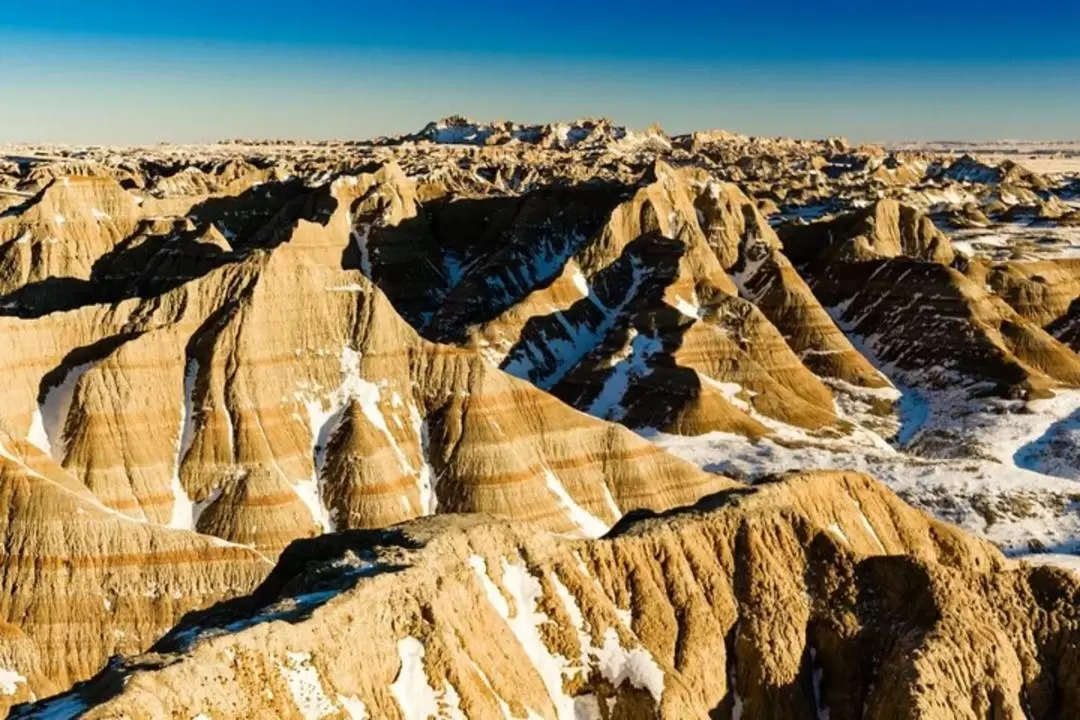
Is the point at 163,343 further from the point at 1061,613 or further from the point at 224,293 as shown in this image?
the point at 1061,613

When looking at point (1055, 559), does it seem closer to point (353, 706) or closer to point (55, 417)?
point (353, 706)

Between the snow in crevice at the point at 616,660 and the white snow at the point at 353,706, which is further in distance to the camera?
the snow in crevice at the point at 616,660

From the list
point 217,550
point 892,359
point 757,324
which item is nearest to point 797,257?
point 892,359

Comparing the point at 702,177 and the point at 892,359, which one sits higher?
the point at 702,177

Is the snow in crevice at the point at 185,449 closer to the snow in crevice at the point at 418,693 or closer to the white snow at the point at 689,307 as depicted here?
the snow in crevice at the point at 418,693

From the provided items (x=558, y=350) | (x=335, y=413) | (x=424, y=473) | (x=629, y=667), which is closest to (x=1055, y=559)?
(x=424, y=473)

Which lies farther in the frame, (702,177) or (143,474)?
(702,177)

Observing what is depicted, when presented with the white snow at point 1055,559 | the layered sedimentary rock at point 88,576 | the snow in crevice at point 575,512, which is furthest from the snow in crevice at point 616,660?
the white snow at point 1055,559
